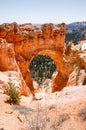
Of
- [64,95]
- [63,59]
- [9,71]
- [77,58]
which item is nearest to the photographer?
[64,95]

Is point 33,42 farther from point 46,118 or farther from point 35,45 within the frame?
point 46,118

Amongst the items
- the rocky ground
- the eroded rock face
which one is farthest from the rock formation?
the rocky ground

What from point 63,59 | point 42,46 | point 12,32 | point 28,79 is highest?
point 12,32

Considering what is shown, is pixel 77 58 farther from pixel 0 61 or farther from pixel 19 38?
pixel 0 61

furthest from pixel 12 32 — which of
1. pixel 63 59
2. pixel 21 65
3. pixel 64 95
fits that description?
pixel 64 95

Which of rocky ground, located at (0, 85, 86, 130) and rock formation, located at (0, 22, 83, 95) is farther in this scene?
rock formation, located at (0, 22, 83, 95)

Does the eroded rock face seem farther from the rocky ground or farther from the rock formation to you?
the rocky ground

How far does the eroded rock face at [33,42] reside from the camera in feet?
70.1

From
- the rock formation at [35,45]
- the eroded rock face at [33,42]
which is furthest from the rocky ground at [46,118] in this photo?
the eroded rock face at [33,42]

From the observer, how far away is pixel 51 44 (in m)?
24.8

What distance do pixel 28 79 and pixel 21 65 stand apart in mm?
2078

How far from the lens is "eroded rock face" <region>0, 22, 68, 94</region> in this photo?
2137 centimetres

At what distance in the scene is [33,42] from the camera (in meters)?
23.5

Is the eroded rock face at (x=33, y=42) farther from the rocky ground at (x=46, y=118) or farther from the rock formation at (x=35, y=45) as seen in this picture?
the rocky ground at (x=46, y=118)
